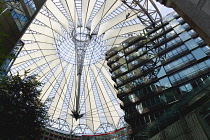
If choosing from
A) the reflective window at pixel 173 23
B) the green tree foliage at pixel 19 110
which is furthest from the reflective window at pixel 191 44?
the green tree foliage at pixel 19 110

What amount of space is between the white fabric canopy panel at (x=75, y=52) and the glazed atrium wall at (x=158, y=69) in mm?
3657

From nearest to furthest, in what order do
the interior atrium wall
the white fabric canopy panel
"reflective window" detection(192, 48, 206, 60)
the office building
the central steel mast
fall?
1. the interior atrium wall
2. "reflective window" detection(192, 48, 206, 60)
3. the office building
4. the white fabric canopy panel
5. the central steel mast

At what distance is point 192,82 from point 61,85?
83.1ft

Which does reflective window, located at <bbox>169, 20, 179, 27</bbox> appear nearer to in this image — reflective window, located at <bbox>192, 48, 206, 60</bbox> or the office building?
the office building

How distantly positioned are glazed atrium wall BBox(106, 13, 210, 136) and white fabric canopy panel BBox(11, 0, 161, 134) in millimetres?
3657

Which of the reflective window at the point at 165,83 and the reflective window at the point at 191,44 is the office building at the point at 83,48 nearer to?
the reflective window at the point at 165,83

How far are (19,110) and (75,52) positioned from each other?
18.9 metres

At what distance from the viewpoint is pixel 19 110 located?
11.2 meters

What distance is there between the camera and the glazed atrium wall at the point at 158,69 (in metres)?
23.7

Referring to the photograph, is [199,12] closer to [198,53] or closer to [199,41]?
[198,53]

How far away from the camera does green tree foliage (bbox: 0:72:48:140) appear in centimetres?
1027

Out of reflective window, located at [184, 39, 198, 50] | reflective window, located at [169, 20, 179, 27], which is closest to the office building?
reflective window, located at [184, 39, 198, 50]

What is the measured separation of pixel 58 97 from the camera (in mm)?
35781

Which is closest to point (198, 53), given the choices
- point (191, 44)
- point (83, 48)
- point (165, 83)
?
point (191, 44)
